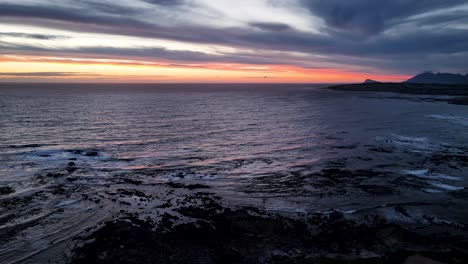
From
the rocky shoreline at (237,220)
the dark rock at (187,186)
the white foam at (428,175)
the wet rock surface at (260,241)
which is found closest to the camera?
the wet rock surface at (260,241)

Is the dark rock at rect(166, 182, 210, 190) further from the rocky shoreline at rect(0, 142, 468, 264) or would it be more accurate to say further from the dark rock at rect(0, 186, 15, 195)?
the dark rock at rect(0, 186, 15, 195)

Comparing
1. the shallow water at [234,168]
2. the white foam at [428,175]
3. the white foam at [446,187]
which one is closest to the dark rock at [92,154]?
the shallow water at [234,168]

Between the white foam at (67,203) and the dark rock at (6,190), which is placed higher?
the dark rock at (6,190)

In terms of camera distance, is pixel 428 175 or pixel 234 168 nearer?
pixel 428 175

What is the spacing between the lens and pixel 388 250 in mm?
18125

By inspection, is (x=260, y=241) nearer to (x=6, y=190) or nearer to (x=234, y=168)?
(x=234, y=168)

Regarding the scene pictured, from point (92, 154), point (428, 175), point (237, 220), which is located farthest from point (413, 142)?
point (92, 154)

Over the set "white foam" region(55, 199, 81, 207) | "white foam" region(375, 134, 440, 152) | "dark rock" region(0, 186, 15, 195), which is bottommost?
"white foam" region(55, 199, 81, 207)

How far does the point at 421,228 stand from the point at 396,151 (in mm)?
24228

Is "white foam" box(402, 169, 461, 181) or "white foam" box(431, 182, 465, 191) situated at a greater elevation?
"white foam" box(402, 169, 461, 181)

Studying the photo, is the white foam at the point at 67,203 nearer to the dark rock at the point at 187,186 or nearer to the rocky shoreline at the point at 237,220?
the rocky shoreline at the point at 237,220

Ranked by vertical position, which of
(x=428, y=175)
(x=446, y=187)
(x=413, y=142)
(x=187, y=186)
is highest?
(x=413, y=142)

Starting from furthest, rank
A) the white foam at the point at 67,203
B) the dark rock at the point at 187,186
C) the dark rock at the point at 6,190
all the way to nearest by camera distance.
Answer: the dark rock at the point at 187,186, the dark rock at the point at 6,190, the white foam at the point at 67,203

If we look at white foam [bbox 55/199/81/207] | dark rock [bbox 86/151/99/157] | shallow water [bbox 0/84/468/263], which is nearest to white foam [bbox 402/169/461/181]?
shallow water [bbox 0/84/468/263]
